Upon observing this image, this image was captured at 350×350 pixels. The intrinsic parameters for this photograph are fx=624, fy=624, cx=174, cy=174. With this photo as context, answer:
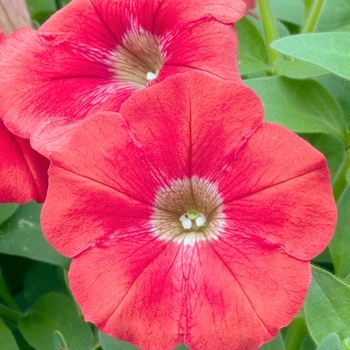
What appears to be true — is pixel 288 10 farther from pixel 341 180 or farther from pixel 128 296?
pixel 128 296

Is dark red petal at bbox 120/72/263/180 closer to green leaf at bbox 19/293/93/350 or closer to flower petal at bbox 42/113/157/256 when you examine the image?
flower petal at bbox 42/113/157/256

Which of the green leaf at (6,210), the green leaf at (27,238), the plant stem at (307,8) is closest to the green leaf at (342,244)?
the plant stem at (307,8)

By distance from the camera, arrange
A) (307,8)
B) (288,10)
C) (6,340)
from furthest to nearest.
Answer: (288,10) → (307,8) → (6,340)

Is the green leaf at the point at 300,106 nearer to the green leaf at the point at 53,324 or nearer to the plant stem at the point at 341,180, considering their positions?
the plant stem at the point at 341,180

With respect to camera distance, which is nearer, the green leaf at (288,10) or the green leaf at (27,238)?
the green leaf at (27,238)

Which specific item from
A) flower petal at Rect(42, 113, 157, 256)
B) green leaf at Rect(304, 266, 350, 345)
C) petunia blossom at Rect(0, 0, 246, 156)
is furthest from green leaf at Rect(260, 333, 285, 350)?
petunia blossom at Rect(0, 0, 246, 156)

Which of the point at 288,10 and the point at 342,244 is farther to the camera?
the point at 288,10

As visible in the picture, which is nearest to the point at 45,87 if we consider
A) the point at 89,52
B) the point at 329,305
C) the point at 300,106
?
the point at 89,52
